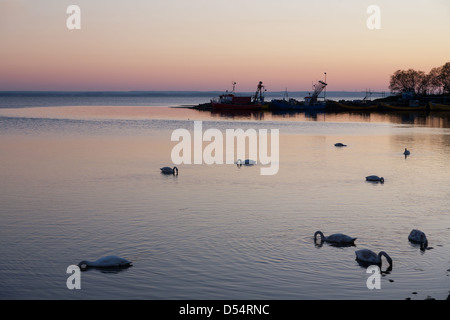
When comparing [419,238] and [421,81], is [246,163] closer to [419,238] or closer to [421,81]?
[419,238]

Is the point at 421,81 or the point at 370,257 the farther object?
the point at 421,81

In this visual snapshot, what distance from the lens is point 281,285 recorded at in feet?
45.7

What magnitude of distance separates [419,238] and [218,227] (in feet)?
22.1

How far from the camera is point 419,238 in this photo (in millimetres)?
17156

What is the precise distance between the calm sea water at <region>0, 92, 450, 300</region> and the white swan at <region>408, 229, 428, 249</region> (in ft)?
0.83

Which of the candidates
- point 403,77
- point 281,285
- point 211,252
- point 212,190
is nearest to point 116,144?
point 212,190

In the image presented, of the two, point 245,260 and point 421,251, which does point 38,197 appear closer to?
point 245,260

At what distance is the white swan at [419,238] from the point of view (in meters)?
17.0

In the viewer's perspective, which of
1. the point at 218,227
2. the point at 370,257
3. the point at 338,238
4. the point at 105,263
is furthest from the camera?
the point at 218,227

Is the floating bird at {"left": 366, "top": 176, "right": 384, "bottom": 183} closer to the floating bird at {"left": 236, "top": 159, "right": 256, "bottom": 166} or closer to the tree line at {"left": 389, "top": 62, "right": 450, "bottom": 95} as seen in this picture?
the floating bird at {"left": 236, "top": 159, "right": 256, "bottom": 166}

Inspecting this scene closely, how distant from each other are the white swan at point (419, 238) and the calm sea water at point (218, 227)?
252 millimetres

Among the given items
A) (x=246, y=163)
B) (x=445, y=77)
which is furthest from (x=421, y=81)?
(x=246, y=163)

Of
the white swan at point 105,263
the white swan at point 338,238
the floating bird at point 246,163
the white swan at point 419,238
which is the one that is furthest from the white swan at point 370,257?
the floating bird at point 246,163

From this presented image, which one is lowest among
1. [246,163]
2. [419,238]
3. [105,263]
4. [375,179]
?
[105,263]
